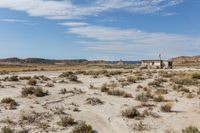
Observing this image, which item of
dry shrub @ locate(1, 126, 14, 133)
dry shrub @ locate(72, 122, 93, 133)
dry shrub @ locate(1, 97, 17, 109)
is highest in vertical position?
dry shrub @ locate(1, 97, 17, 109)

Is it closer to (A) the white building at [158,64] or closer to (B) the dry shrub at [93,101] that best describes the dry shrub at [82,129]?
(B) the dry shrub at [93,101]

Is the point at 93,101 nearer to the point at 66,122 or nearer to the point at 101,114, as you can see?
the point at 101,114

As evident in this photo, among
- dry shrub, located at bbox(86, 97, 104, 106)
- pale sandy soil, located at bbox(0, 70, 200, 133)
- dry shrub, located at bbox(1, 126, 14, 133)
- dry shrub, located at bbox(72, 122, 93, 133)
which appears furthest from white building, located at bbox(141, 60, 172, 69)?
dry shrub, located at bbox(1, 126, 14, 133)

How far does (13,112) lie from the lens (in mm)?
18203

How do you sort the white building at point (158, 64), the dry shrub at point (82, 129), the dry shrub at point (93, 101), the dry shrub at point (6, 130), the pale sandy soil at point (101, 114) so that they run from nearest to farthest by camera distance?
the dry shrub at point (6, 130)
the dry shrub at point (82, 129)
the pale sandy soil at point (101, 114)
the dry shrub at point (93, 101)
the white building at point (158, 64)

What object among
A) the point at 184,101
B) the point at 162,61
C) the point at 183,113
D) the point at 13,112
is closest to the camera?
the point at 13,112

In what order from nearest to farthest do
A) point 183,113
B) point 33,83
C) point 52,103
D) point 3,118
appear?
point 3,118 < point 183,113 < point 52,103 < point 33,83

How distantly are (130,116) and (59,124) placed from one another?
397cm

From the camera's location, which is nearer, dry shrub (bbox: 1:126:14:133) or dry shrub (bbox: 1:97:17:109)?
dry shrub (bbox: 1:126:14:133)

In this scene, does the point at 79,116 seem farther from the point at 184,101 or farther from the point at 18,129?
the point at 184,101

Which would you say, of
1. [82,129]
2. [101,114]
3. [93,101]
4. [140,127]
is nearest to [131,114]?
[101,114]

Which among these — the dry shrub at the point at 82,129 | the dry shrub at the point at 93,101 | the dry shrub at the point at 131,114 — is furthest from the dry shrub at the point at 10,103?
the dry shrub at the point at 131,114

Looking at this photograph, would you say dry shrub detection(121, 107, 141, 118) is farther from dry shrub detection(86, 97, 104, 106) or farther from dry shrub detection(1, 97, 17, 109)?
dry shrub detection(1, 97, 17, 109)

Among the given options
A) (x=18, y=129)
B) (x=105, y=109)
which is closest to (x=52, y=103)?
(x=105, y=109)
